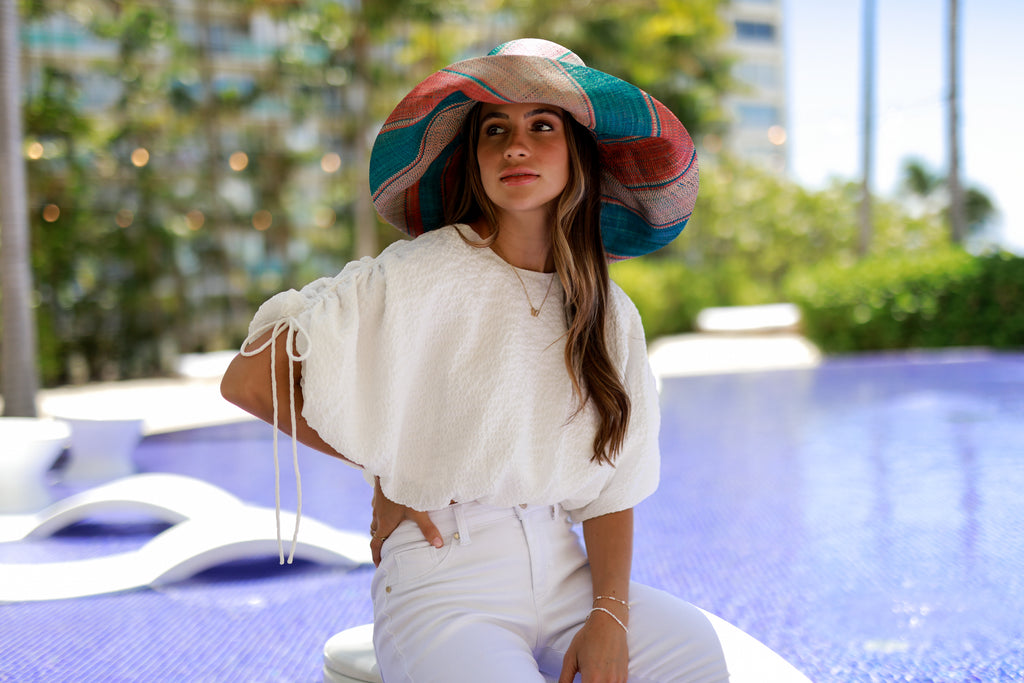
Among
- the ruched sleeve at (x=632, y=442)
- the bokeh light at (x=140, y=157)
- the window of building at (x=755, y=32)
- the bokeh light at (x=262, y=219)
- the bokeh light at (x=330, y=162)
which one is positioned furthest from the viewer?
the window of building at (x=755, y=32)

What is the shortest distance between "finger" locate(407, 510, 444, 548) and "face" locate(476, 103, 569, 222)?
572 mm

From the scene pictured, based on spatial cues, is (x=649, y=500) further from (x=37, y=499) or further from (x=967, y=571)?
(x=37, y=499)

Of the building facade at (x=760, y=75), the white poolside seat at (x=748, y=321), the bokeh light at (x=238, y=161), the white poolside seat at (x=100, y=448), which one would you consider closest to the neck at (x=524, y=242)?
the white poolside seat at (x=100, y=448)

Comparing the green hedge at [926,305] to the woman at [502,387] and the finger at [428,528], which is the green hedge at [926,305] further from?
the finger at [428,528]

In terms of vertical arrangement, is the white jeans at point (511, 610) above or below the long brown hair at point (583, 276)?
below

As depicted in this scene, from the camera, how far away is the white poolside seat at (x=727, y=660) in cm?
146

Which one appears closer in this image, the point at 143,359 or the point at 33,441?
the point at 33,441

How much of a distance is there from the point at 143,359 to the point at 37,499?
29.1ft

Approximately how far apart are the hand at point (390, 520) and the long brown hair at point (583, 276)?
12.6 inches

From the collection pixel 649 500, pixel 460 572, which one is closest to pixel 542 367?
pixel 460 572

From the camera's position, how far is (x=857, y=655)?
2691 mm

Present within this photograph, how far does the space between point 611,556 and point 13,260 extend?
631cm

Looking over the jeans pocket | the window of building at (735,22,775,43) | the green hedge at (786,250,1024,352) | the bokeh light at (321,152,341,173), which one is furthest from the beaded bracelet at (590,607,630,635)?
the window of building at (735,22,775,43)

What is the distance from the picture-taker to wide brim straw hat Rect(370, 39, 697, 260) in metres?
1.46
